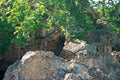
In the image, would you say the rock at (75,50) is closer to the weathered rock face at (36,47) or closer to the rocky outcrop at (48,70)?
the rocky outcrop at (48,70)

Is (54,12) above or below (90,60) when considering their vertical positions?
above

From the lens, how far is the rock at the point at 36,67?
22641 mm

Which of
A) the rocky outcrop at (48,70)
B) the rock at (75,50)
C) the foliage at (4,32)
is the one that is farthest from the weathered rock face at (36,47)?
the rocky outcrop at (48,70)

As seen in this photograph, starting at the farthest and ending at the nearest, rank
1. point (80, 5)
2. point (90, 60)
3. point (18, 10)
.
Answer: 1. point (80, 5)
2. point (18, 10)
3. point (90, 60)

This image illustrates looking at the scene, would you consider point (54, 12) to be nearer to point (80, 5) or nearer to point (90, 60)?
point (80, 5)

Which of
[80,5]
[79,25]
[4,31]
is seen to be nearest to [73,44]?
[79,25]

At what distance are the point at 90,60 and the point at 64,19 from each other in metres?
4.54

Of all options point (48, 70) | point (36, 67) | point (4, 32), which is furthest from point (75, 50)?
point (4, 32)

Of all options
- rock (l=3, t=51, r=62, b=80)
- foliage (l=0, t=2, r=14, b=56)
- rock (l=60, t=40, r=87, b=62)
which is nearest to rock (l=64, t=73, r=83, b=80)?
rock (l=3, t=51, r=62, b=80)

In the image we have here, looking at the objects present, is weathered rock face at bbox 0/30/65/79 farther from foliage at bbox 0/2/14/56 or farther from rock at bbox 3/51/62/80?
rock at bbox 3/51/62/80

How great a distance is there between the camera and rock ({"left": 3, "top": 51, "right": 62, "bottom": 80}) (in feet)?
74.3

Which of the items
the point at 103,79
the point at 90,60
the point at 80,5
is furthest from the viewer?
the point at 80,5

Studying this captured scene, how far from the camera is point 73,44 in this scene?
27719mm

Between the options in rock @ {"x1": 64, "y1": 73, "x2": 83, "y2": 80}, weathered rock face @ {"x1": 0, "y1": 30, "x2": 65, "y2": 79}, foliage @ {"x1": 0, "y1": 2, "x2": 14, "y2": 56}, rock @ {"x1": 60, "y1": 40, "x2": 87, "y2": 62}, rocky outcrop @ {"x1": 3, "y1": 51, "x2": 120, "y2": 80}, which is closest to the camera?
rock @ {"x1": 64, "y1": 73, "x2": 83, "y2": 80}
